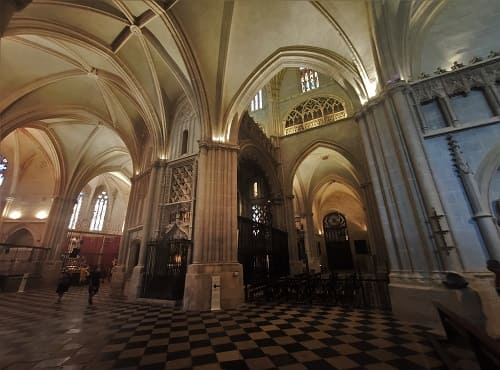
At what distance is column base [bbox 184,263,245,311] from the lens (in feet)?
20.8

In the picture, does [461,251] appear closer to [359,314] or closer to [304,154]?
[359,314]

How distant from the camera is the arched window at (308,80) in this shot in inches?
656

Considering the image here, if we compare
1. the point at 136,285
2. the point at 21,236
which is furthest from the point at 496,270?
the point at 21,236

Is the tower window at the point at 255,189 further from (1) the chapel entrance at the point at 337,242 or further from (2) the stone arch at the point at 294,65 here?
(1) the chapel entrance at the point at 337,242

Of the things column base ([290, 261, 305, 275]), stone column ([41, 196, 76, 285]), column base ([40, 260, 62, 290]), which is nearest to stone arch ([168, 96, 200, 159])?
column base ([290, 261, 305, 275])

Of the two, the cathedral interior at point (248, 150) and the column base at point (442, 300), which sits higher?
the cathedral interior at point (248, 150)

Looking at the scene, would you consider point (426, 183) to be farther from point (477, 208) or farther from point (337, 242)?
point (337, 242)

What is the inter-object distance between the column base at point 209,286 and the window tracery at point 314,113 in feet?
39.5

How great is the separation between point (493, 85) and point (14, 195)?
2682 cm

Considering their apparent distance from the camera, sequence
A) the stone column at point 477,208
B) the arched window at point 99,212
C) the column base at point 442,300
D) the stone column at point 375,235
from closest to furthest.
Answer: the column base at point 442,300 < the stone column at point 477,208 < the stone column at point 375,235 < the arched window at point 99,212

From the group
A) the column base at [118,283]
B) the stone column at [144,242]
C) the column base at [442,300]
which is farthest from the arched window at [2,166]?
the column base at [442,300]

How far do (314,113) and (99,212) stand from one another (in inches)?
1039

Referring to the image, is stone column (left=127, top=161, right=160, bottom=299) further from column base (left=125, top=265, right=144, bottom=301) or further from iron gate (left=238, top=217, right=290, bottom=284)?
iron gate (left=238, top=217, right=290, bottom=284)

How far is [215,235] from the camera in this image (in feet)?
23.7
